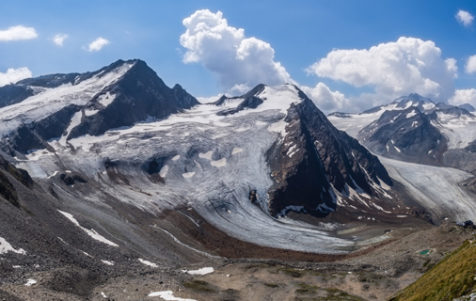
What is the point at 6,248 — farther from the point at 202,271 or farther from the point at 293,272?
the point at 293,272

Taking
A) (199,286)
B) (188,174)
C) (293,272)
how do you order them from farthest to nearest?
1. (188,174)
2. (293,272)
3. (199,286)

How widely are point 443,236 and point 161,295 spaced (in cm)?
6373

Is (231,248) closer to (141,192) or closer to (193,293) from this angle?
(141,192)

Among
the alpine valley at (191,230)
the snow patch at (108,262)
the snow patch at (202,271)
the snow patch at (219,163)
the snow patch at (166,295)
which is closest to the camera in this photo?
the snow patch at (166,295)

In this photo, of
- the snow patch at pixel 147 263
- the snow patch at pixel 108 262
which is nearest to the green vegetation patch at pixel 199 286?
the snow patch at pixel 147 263

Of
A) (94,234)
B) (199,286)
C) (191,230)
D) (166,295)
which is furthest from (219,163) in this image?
(166,295)

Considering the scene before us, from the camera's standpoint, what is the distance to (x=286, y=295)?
65.1 meters

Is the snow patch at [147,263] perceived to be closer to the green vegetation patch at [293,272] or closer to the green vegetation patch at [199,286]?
the green vegetation patch at [199,286]

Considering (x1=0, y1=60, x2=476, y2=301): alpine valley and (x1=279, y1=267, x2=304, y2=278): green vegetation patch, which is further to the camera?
(x1=279, y1=267, x2=304, y2=278): green vegetation patch

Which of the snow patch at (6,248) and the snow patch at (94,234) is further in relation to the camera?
the snow patch at (94,234)

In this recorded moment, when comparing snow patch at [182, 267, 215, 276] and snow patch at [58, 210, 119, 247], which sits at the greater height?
snow patch at [58, 210, 119, 247]

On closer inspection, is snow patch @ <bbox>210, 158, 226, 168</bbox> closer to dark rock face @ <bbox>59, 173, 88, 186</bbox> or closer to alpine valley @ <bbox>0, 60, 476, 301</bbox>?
alpine valley @ <bbox>0, 60, 476, 301</bbox>

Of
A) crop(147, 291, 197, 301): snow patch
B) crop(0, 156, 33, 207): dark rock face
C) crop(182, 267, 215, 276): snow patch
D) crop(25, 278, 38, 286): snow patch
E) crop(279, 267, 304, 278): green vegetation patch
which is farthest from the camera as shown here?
crop(0, 156, 33, 207): dark rock face

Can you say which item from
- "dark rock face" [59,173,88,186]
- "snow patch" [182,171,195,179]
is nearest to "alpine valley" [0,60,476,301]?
"dark rock face" [59,173,88,186]
